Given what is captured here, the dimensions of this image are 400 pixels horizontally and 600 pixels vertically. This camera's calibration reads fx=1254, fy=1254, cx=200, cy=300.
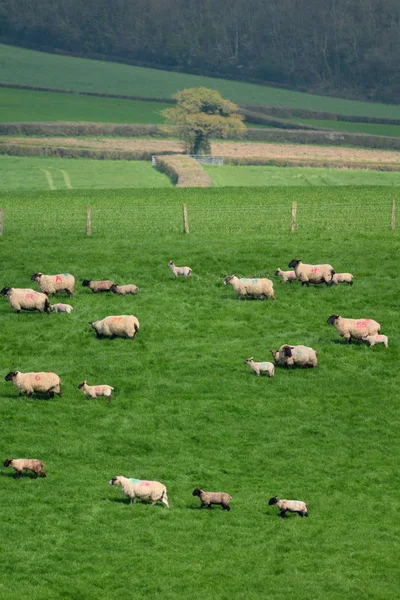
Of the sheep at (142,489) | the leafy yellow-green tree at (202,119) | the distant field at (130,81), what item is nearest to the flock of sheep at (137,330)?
the sheep at (142,489)

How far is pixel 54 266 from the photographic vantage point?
52250mm

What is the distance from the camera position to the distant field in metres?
170

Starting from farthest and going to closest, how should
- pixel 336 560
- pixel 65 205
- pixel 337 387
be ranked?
pixel 65 205, pixel 337 387, pixel 336 560

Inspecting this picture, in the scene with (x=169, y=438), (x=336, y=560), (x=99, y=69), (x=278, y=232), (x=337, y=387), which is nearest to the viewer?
(x=336, y=560)

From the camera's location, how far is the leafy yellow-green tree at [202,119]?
120188mm

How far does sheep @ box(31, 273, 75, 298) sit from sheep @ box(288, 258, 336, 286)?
27.9ft

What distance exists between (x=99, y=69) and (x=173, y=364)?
151 m

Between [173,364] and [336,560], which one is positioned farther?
[173,364]

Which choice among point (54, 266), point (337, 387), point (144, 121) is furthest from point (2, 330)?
point (144, 121)

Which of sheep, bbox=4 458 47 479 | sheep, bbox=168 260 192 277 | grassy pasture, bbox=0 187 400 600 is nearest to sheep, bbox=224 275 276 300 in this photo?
grassy pasture, bbox=0 187 400 600

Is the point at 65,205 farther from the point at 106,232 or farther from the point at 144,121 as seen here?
the point at 144,121

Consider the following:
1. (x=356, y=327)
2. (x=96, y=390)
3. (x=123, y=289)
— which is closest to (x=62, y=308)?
(x=123, y=289)

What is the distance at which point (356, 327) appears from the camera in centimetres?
4116

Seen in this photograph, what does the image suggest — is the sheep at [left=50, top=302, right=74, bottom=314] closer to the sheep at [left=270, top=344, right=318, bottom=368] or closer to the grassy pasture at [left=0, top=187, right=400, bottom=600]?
the grassy pasture at [left=0, top=187, right=400, bottom=600]
